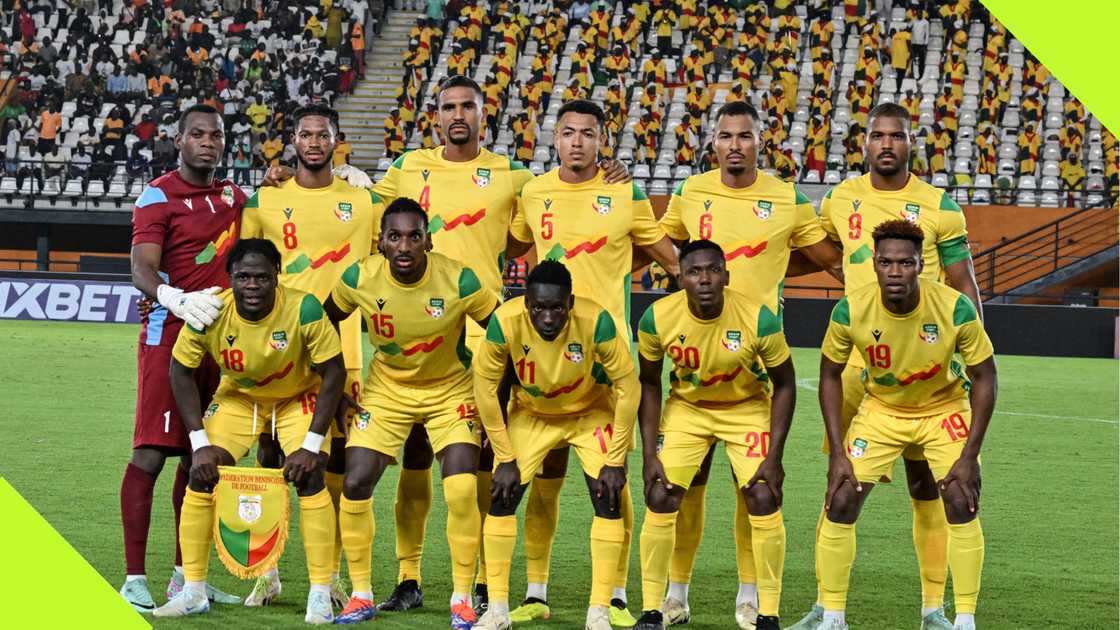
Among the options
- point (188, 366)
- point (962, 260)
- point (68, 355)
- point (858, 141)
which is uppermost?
point (858, 141)

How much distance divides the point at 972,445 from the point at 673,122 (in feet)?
77.0

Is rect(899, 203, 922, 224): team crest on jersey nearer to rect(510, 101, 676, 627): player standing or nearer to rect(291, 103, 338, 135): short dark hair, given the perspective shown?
rect(510, 101, 676, 627): player standing

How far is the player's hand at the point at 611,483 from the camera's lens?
6.23 metres

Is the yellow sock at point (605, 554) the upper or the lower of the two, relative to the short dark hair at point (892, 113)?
lower

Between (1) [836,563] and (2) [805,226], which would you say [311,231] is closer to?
(2) [805,226]

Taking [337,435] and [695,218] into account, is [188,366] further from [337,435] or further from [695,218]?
[695,218]

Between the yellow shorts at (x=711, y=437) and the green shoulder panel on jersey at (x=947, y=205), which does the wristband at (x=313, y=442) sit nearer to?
the yellow shorts at (x=711, y=437)

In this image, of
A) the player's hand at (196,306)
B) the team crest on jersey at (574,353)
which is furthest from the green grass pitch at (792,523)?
the player's hand at (196,306)

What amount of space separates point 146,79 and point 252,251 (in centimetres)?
2602

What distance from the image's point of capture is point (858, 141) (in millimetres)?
26469

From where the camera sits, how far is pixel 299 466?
625cm

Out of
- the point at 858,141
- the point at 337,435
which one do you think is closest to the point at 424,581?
the point at 337,435

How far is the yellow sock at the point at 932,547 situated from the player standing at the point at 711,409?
655 mm

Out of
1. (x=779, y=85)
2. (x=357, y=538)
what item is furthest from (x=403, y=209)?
(x=779, y=85)
